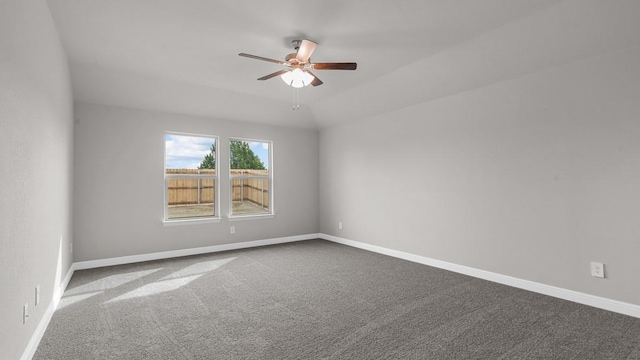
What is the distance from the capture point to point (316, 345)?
219 cm

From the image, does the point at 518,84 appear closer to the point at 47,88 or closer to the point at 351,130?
the point at 351,130

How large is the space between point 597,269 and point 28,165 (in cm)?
465

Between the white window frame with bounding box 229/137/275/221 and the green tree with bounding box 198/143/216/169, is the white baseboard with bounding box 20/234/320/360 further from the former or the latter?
the green tree with bounding box 198/143/216/169

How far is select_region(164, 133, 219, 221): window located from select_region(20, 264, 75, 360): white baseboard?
1.75m

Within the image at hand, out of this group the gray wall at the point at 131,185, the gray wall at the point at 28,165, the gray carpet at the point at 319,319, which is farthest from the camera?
the gray wall at the point at 131,185

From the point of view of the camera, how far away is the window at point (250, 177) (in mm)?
5539

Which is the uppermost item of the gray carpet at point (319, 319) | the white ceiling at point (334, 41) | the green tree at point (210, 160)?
the white ceiling at point (334, 41)

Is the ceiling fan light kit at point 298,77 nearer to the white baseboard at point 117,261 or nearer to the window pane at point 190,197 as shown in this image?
the window pane at point 190,197

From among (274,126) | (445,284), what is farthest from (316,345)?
(274,126)

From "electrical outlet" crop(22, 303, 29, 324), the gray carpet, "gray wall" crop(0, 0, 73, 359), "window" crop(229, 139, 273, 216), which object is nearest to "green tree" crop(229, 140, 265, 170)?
"window" crop(229, 139, 273, 216)

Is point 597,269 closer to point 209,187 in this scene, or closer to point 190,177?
point 209,187

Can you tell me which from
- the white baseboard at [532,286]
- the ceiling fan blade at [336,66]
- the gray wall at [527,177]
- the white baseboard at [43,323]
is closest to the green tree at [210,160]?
the white baseboard at [43,323]

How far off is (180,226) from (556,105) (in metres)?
5.13

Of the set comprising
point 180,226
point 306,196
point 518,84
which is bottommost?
point 180,226
